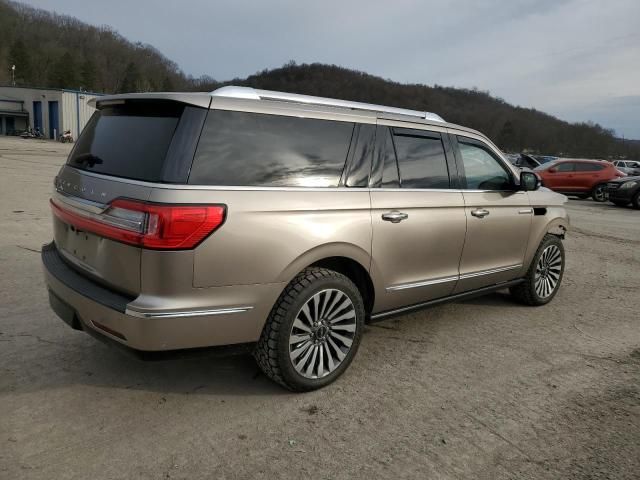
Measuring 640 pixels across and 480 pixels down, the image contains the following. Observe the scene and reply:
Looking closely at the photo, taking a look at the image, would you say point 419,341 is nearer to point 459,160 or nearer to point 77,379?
point 459,160

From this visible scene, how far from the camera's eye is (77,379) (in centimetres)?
323

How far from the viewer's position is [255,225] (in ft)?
9.05

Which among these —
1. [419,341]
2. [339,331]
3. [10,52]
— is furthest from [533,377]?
[10,52]

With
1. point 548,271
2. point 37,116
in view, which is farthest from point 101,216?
point 37,116

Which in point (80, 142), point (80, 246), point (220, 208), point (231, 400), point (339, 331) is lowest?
point (231, 400)

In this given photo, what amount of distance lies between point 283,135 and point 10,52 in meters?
130

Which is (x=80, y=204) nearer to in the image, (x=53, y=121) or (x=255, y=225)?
(x=255, y=225)

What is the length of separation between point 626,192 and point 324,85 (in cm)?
9447

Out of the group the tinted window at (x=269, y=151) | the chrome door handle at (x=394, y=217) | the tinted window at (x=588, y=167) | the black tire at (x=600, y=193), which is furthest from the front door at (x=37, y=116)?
the chrome door handle at (x=394, y=217)

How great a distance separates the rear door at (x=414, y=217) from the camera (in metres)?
3.50

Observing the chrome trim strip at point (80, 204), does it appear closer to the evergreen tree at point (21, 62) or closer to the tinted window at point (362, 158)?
the tinted window at point (362, 158)

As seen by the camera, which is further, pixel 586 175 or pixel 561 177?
pixel 561 177

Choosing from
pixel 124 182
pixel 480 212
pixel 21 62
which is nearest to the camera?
pixel 124 182

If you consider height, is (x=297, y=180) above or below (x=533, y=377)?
above
